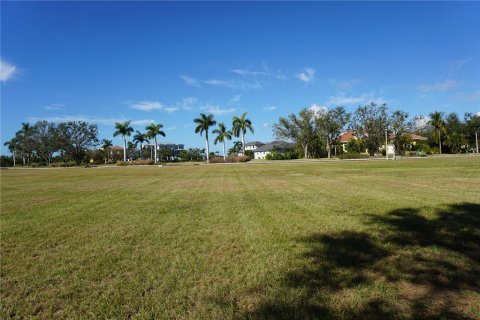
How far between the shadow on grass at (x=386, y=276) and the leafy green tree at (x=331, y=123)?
65976mm

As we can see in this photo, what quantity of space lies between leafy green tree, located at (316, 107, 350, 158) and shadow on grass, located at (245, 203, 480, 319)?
65976mm

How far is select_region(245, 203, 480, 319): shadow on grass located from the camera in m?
3.27

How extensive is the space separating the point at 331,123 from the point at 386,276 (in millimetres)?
68881

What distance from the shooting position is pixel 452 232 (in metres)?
5.72

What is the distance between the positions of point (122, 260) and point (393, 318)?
3.69 m

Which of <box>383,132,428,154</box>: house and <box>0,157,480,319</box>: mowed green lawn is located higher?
<box>383,132,428,154</box>: house

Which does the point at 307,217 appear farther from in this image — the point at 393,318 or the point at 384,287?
the point at 393,318

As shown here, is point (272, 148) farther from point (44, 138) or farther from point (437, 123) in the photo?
point (44, 138)

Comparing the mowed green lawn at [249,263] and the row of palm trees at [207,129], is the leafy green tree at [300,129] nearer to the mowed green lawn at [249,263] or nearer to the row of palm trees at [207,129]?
the row of palm trees at [207,129]

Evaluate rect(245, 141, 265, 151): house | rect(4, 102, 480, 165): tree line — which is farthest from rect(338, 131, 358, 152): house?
rect(245, 141, 265, 151): house

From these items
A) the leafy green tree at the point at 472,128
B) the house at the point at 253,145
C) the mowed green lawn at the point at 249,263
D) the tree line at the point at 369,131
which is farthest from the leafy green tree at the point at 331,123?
the house at the point at 253,145

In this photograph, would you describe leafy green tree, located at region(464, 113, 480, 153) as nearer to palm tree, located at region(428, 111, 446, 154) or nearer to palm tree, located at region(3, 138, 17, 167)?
palm tree, located at region(428, 111, 446, 154)

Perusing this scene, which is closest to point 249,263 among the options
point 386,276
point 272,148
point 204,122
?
point 386,276

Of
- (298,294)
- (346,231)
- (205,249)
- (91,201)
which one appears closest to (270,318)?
(298,294)
